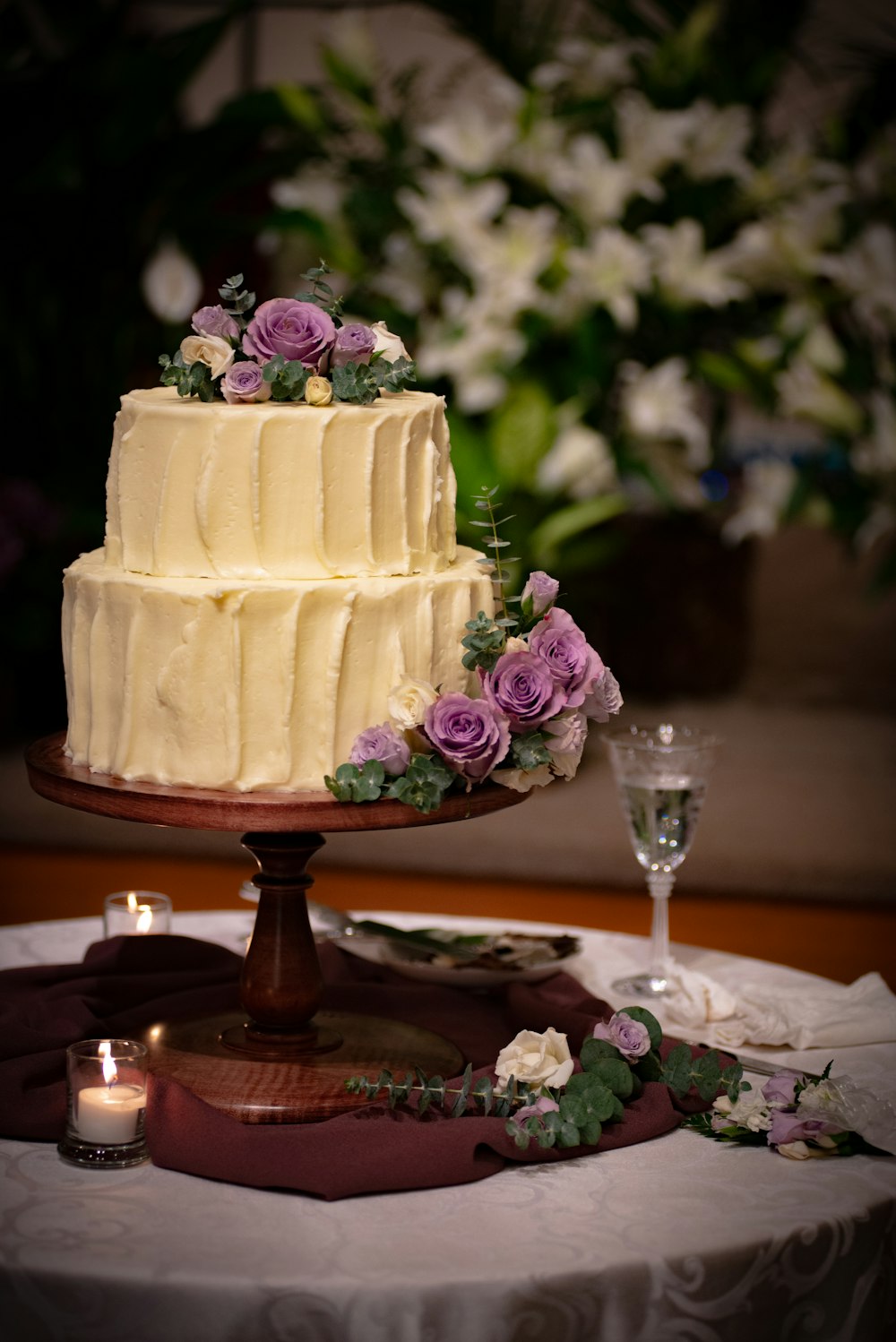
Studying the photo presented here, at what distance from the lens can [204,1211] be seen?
158cm

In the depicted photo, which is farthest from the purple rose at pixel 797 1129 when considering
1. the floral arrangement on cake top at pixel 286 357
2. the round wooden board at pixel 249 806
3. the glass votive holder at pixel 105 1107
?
the floral arrangement on cake top at pixel 286 357

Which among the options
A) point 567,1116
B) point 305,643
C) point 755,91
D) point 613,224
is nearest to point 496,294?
point 613,224

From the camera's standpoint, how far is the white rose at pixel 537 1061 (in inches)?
70.6

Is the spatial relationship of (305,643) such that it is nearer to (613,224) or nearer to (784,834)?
(613,224)

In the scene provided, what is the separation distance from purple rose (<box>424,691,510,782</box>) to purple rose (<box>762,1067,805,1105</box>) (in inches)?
18.0

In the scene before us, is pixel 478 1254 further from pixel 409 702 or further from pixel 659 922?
pixel 659 922

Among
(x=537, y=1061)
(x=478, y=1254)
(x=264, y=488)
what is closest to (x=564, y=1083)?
(x=537, y=1061)

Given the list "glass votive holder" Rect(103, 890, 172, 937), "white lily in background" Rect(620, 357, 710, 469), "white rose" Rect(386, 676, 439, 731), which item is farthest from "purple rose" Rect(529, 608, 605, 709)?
"white lily in background" Rect(620, 357, 710, 469)

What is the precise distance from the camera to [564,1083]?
1.80 meters

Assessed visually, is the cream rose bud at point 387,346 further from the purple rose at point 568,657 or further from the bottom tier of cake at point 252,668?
the purple rose at point 568,657

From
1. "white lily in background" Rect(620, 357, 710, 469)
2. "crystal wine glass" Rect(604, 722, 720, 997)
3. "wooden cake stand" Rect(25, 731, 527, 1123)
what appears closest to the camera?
→ "wooden cake stand" Rect(25, 731, 527, 1123)

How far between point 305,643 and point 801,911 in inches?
138

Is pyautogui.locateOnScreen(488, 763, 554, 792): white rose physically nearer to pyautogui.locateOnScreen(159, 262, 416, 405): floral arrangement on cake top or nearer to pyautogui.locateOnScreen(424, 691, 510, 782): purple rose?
pyautogui.locateOnScreen(424, 691, 510, 782): purple rose

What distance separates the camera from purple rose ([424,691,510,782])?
70.4 inches
